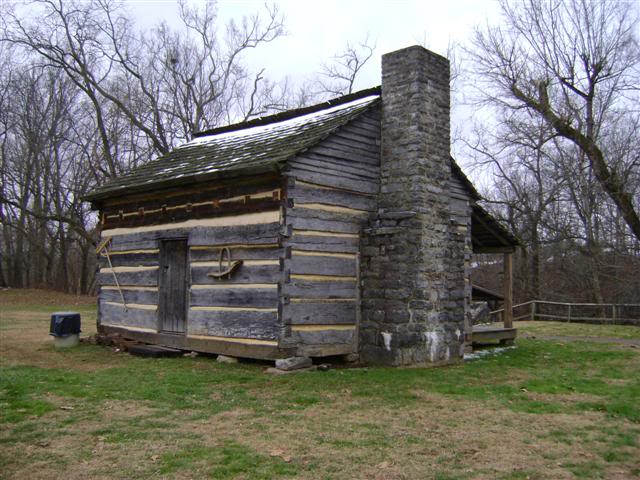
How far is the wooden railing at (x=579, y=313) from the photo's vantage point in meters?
21.6

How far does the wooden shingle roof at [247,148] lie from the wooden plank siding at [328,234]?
1.12ft

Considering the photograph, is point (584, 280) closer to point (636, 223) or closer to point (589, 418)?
point (636, 223)

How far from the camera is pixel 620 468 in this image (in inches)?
203

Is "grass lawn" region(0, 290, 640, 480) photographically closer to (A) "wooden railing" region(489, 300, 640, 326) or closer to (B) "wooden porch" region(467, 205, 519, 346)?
(B) "wooden porch" region(467, 205, 519, 346)

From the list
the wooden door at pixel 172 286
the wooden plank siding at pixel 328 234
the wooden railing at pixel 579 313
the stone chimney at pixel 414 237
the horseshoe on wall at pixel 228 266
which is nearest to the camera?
the wooden plank siding at pixel 328 234

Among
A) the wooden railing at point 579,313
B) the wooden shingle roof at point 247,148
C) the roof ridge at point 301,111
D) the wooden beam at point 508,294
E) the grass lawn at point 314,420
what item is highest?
the roof ridge at point 301,111

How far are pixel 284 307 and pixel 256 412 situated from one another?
2.95 m

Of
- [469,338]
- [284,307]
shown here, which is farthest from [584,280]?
[284,307]

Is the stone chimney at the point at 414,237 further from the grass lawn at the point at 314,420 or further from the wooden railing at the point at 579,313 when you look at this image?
the wooden railing at the point at 579,313

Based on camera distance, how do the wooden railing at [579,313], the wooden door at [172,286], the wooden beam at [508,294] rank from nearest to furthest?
the wooden door at [172,286] → the wooden beam at [508,294] → the wooden railing at [579,313]

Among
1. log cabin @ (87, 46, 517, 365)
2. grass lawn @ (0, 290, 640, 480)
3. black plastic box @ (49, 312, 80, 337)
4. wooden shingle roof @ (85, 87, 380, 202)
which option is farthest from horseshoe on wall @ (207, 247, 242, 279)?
black plastic box @ (49, 312, 80, 337)

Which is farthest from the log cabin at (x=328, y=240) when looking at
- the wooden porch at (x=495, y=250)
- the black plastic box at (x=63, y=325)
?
the wooden porch at (x=495, y=250)

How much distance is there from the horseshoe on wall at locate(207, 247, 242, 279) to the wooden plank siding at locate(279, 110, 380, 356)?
1.12m

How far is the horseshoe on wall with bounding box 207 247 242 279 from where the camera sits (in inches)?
414
